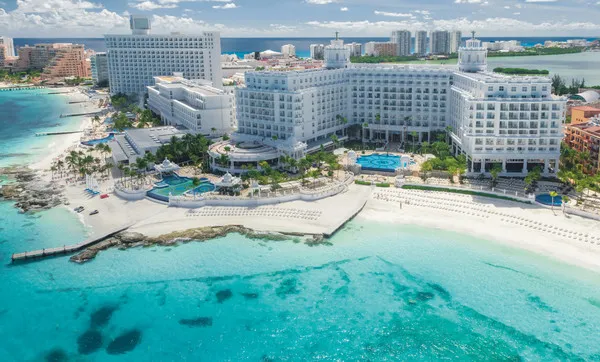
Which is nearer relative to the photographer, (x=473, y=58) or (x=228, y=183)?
(x=228, y=183)

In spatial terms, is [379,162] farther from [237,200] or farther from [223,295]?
[223,295]

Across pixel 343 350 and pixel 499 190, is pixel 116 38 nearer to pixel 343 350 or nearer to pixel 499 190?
pixel 499 190

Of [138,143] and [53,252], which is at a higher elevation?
[138,143]

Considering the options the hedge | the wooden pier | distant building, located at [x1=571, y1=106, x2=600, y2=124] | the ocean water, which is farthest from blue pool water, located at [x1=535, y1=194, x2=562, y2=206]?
the ocean water

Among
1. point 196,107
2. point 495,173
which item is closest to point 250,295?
point 495,173

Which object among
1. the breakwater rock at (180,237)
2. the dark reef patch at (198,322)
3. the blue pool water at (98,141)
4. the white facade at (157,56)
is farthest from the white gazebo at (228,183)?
the white facade at (157,56)

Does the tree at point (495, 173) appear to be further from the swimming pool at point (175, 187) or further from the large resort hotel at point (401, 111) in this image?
the swimming pool at point (175, 187)
